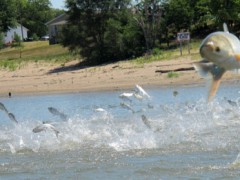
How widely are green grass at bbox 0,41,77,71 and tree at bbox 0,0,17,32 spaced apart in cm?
504

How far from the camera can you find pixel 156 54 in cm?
3659

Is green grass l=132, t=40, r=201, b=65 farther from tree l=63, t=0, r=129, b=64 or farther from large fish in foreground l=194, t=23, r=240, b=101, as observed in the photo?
large fish in foreground l=194, t=23, r=240, b=101

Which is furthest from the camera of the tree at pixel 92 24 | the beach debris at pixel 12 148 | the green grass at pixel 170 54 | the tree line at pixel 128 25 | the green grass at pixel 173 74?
the tree at pixel 92 24

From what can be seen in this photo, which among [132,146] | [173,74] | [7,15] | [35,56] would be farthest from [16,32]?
[132,146]

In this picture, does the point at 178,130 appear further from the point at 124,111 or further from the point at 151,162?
the point at 124,111

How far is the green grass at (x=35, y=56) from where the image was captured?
45.4 m

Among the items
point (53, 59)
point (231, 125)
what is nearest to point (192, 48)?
point (53, 59)

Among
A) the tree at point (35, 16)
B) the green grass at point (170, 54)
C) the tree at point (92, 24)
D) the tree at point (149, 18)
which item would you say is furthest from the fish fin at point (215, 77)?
the tree at point (35, 16)

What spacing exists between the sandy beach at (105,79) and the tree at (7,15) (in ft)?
127

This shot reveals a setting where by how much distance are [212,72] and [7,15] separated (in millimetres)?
75809

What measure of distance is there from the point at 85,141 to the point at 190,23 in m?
31.8

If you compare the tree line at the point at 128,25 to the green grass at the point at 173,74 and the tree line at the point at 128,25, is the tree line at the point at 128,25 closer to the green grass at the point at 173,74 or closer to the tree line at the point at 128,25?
the tree line at the point at 128,25

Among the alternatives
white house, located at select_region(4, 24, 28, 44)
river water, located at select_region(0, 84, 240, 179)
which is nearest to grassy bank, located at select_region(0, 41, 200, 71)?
river water, located at select_region(0, 84, 240, 179)

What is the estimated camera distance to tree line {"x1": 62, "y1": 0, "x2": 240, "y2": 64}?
133 ft
